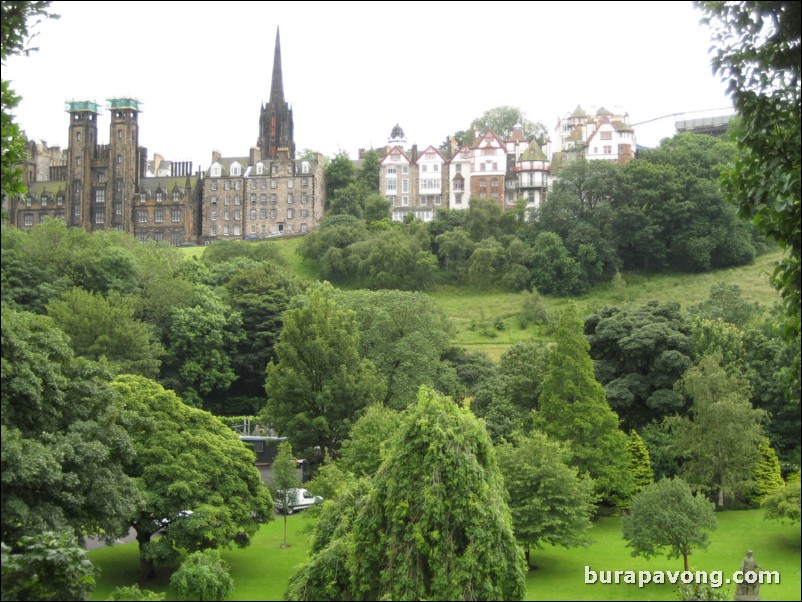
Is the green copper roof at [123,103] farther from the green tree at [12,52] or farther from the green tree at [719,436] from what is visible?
the green tree at [12,52]

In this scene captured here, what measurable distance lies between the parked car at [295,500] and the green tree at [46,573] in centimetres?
1932

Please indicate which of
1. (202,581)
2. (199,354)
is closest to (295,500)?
(202,581)

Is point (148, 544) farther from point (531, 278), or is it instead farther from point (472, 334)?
point (531, 278)

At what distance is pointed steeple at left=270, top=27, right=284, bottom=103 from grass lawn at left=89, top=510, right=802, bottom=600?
9013cm

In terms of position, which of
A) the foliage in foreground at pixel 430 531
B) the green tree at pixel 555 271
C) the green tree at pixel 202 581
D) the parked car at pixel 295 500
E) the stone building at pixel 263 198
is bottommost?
the parked car at pixel 295 500

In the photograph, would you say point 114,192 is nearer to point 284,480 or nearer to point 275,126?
point 275,126

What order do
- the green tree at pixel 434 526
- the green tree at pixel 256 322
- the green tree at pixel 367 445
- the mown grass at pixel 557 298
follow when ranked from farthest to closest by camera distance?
the mown grass at pixel 557 298, the green tree at pixel 256 322, the green tree at pixel 367 445, the green tree at pixel 434 526

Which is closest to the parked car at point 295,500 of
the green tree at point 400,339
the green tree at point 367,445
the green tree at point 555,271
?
the green tree at point 367,445

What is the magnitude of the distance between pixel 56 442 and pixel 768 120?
15.5 metres

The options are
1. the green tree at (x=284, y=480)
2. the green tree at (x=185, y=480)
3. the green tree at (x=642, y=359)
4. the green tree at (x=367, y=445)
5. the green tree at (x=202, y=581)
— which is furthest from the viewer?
the green tree at (x=642, y=359)

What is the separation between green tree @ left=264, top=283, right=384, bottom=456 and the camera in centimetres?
4269

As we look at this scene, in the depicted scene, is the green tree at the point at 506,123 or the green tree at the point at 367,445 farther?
the green tree at the point at 506,123

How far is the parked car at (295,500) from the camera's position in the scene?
34719mm

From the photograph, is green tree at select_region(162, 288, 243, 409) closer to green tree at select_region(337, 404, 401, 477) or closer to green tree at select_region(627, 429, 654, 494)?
green tree at select_region(337, 404, 401, 477)
